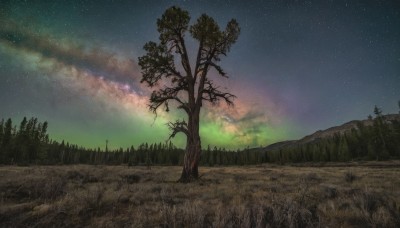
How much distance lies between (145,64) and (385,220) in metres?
14.7

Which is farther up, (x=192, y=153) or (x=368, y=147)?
(x=368, y=147)

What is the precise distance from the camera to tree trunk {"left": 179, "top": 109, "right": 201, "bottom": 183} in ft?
45.8

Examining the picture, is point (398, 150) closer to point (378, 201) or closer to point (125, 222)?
point (378, 201)

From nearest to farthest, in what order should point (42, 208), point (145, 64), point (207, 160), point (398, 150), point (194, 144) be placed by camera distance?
point (42, 208) → point (194, 144) → point (145, 64) → point (398, 150) → point (207, 160)

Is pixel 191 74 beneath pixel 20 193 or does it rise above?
above

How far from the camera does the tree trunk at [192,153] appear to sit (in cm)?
1397

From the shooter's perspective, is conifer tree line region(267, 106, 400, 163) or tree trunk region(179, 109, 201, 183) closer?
tree trunk region(179, 109, 201, 183)

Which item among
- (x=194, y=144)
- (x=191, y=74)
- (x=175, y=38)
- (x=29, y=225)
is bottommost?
(x=29, y=225)

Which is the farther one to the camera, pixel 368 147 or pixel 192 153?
pixel 368 147

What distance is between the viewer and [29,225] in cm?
469

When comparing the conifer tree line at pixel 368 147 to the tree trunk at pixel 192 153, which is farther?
the conifer tree line at pixel 368 147

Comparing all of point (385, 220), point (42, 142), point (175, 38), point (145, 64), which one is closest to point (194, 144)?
point (145, 64)

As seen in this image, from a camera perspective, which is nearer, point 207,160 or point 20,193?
point 20,193

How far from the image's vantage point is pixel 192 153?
1433 centimetres
